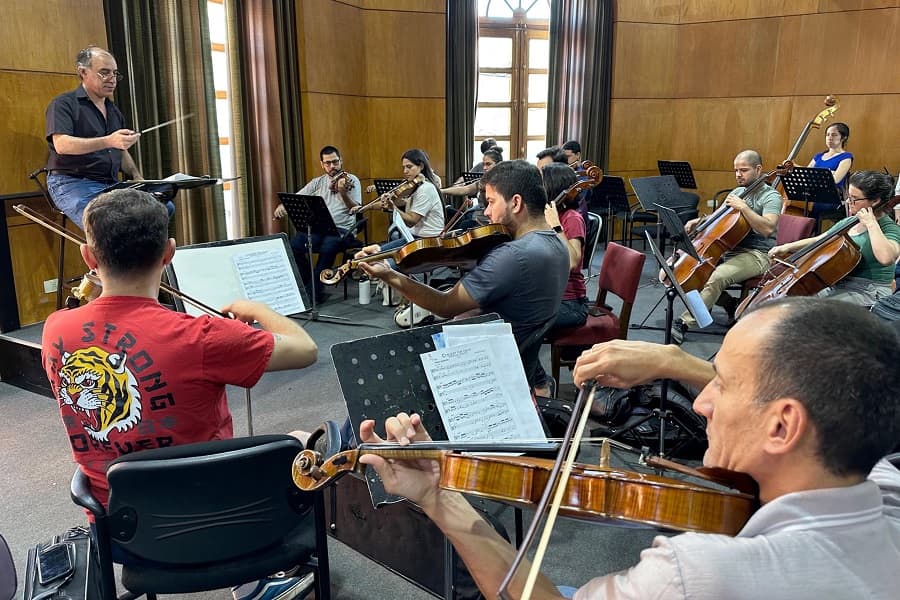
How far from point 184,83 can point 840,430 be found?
18.0ft

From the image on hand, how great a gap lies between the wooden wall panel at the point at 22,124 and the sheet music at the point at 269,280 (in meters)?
2.40

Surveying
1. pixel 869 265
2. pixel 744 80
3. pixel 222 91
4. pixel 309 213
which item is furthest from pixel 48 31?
pixel 744 80

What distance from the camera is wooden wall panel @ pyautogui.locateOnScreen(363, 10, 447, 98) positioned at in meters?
7.18

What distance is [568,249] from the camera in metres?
2.88

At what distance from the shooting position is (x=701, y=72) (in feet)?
27.2

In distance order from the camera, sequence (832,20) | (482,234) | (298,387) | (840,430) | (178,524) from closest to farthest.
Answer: (840,430) < (178,524) < (482,234) < (298,387) < (832,20)

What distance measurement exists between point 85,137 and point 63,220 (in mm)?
667

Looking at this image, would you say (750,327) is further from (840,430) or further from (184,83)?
(184,83)

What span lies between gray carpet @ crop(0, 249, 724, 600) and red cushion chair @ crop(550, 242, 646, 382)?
55 centimetres

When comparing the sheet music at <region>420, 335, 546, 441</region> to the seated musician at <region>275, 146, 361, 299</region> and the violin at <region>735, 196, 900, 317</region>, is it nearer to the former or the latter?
the violin at <region>735, 196, 900, 317</region>

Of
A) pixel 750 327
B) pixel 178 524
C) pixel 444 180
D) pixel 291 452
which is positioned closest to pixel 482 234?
pixel 291 452

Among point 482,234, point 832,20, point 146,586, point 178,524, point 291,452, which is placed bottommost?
point 146,586

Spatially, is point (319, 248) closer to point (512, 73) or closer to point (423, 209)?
point (423, 209)

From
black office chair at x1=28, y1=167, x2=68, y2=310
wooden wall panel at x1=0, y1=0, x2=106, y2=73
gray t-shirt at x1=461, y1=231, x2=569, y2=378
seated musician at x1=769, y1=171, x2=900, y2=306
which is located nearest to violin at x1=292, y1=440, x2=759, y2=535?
gray t-shirt at x1=461, y1=231, x2=569, y2=378
